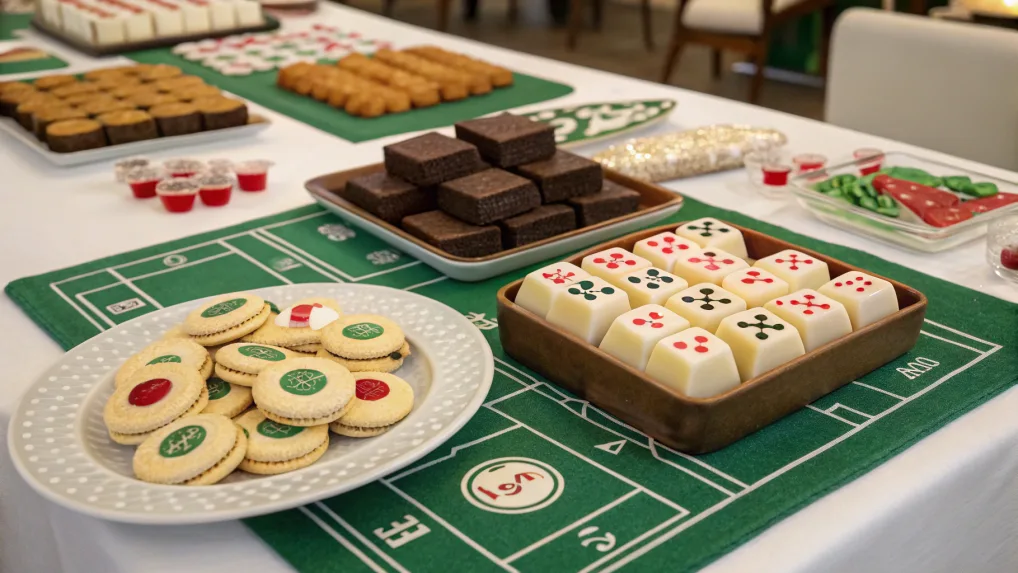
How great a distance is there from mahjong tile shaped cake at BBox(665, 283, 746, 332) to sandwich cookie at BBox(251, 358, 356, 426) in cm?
35

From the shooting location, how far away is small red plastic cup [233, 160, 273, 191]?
1.60m

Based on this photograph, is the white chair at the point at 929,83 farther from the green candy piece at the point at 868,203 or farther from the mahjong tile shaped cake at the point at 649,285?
the mahjong tile shaped cake at the point at 649,285

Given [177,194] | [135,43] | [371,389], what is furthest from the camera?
[135,43]

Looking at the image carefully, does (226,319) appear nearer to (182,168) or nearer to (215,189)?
(215,189)

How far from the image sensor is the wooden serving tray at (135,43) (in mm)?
2465

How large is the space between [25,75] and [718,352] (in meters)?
2.02

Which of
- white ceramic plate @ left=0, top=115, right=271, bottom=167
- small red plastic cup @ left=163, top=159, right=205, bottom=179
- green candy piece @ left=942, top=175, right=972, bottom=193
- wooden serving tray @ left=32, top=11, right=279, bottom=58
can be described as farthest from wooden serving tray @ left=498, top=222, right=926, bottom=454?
wooden serving tray @ left=32, top=11, right=279, bottom=58

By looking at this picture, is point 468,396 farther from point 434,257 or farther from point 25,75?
point 25,75

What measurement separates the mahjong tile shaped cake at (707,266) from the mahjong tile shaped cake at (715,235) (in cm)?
5

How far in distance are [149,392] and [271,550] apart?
184 millimetres

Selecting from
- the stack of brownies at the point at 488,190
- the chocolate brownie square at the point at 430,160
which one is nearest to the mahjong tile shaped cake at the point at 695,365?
the stack of brownies at the point at 488,190

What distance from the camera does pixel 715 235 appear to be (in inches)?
46.3

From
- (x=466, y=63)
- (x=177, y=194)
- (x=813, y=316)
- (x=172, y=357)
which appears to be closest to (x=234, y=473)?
(x=172, y=357)

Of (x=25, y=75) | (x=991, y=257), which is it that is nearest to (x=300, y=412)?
(x=991, y=257)
